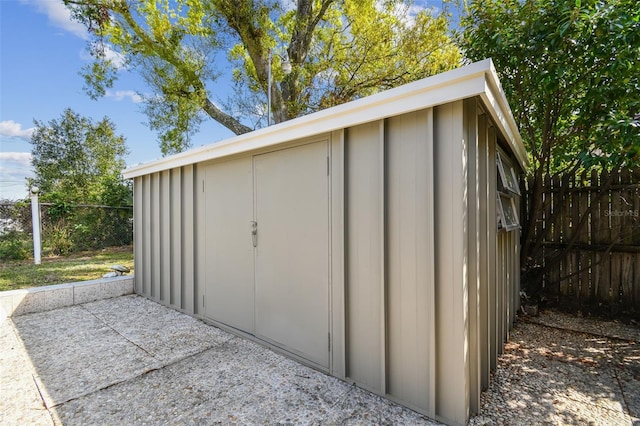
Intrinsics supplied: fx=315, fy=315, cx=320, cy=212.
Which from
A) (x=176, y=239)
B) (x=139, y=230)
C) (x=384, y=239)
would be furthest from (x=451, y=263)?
(x=139, y=230)

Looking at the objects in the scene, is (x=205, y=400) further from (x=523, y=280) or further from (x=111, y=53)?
(x=111, y=53)

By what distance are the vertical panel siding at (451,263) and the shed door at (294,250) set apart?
0.95 metres

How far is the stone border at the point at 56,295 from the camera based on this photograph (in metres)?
4.24

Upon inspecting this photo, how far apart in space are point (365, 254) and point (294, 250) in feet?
2.60

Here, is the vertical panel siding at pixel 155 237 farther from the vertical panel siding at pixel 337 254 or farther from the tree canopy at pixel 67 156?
the tree canopy at pixel 67 156

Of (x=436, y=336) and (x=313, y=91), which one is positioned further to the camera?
(x=313, y=91)

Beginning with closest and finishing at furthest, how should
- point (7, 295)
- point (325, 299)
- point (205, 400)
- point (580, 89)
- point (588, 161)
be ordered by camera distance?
1. point (205, 400)
2. point (325, 299)
3. point (588, 161)
4. point (580, 89)
5. point (7, 295)

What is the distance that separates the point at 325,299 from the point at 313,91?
816 centimetres

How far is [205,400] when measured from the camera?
2258 millimetres

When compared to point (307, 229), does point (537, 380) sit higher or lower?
lower

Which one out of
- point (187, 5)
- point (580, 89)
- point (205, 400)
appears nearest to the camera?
point (205, 400)

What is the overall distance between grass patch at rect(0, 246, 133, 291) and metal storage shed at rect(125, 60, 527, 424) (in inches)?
151

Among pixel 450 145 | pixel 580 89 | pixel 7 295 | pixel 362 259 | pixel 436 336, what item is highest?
pixel 580 89

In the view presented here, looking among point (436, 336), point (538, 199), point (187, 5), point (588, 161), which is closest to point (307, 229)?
point (436, 336)
